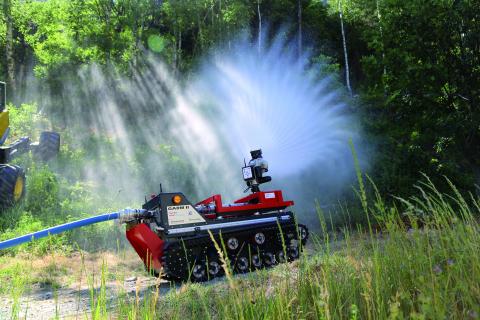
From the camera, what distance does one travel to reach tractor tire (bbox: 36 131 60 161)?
13758 millimetres

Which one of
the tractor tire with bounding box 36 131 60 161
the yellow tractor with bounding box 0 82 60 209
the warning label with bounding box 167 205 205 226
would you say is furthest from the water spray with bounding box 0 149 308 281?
the tractor tire with bounding box 36 131 60 161

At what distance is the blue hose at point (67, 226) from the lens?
14.7ft

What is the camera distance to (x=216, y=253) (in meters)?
6.70

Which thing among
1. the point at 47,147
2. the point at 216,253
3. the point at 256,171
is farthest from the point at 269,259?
the point at 47,147

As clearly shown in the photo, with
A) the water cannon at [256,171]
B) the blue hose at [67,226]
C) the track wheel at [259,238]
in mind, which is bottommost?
the track wheel at [259,238]

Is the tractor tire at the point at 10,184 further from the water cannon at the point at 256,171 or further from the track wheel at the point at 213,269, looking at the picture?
the track wheel at the point at 213,269

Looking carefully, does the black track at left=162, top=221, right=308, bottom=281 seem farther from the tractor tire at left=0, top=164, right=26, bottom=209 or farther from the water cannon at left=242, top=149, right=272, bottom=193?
the tractor tire at left=0, top=164, right=26, bottom=209

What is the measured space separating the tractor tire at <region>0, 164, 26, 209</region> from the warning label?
181 inches

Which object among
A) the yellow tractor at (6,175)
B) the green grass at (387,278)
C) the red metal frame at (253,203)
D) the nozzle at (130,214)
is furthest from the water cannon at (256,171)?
the yellow tractor at (6,175)

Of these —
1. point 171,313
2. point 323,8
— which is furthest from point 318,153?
point 323,8

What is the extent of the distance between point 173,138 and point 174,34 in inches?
352

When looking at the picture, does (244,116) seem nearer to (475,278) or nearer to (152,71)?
(152,71)

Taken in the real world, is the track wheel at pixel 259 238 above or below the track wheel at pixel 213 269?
above

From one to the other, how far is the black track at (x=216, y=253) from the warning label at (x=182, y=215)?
219 millimetres
